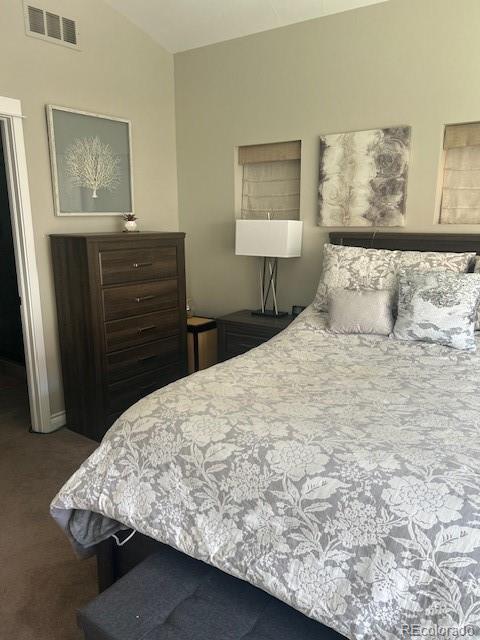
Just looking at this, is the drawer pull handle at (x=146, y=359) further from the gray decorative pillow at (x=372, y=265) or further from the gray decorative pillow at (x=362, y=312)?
the gray decorative pillow at (x=362, y=312)

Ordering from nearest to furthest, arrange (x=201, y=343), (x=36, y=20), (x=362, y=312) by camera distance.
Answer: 1. (x=362, y=312)
2. (x=36, y=20)
3. (x=201, y=343)

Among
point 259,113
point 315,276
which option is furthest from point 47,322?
point 259,113

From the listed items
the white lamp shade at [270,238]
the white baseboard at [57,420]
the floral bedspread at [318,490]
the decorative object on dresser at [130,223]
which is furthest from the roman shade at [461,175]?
the white baseboard at [57,420]

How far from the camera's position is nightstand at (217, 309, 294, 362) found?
10.7 ft

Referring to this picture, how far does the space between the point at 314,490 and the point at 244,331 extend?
7.08ft

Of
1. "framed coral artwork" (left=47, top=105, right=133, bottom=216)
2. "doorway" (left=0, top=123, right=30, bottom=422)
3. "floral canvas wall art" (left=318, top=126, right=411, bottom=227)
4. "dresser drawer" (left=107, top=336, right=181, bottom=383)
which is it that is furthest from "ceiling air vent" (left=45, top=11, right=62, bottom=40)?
"dresser drawer" (left=107, top=336, right=181, bottom=383)

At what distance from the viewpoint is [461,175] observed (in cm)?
292

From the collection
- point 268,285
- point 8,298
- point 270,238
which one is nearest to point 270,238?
point 270,238

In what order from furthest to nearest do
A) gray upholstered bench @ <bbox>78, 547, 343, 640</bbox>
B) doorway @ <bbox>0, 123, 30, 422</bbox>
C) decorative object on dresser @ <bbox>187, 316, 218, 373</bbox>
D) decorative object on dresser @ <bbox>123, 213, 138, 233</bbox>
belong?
doorway @ <bbox>0, 123, 30, 422</bbox> → decorative object on dresser @ <bbox>187, 316, 218, 373</bbox> → decorative object on dresser @ <bbox>123, 213, 138, 233</bbox> → gray upholstered bench @ <bbox>78, 547, 343, 640</bbox>

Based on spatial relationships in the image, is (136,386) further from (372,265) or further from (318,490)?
(318,490)

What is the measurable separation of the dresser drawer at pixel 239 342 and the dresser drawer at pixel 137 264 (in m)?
0.62

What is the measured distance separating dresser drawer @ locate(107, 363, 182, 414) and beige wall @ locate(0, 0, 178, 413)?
1.46ft

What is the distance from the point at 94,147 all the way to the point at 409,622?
128 inches

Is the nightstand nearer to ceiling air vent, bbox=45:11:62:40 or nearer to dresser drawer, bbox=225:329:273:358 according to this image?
dresser drawer, bbox=225:329:273:358
